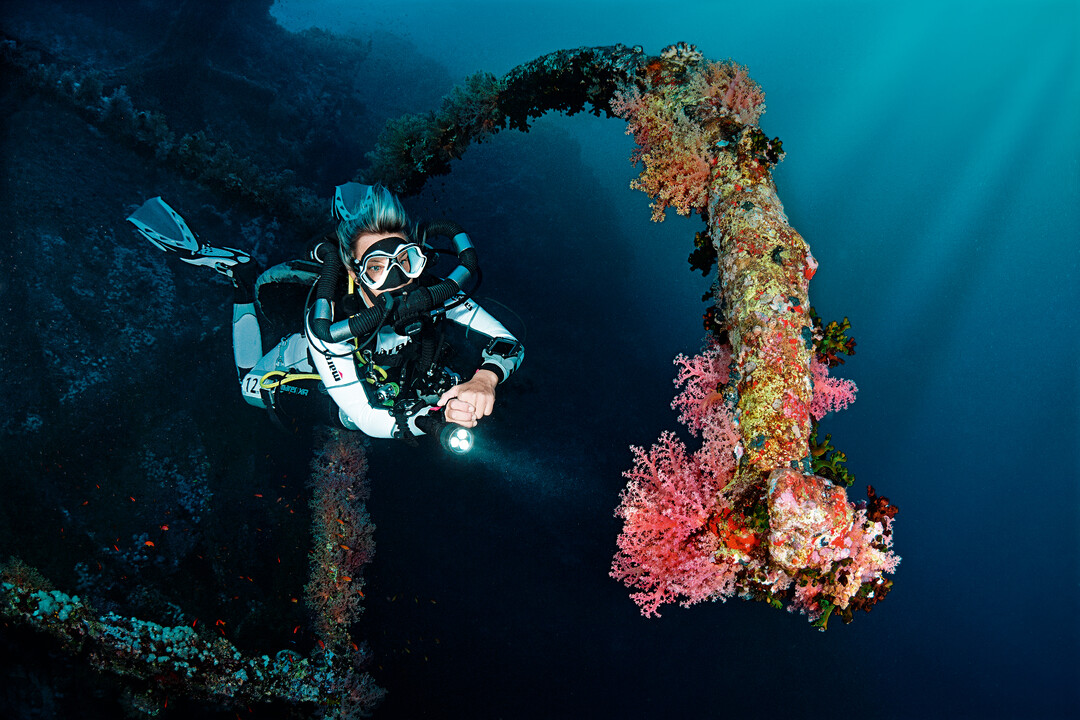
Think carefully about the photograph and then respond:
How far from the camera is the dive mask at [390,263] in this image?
2.56m

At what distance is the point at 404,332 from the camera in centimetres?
279

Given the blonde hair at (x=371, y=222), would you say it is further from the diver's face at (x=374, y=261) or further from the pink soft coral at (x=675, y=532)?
the pink soft coral at (x=675, y=532)

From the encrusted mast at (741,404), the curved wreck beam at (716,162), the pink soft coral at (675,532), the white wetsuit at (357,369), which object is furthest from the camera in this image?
the white wetsuit at (357,369)

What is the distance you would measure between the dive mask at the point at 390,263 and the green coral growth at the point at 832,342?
2.59m

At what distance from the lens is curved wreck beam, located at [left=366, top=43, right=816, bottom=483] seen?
2477 mm

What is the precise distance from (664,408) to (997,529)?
1148cm

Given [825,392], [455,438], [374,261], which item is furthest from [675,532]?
[374,261]

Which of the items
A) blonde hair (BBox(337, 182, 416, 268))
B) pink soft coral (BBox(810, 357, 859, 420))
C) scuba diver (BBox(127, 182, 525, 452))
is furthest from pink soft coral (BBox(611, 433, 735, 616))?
blonde hair (BBox(337, 182, 416, 268))

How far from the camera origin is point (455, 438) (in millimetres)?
2365

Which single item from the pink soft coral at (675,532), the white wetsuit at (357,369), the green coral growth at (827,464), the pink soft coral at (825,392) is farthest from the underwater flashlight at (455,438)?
the pink soft coral at (825,392)

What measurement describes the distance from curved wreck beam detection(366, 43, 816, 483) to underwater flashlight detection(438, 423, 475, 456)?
1617mm

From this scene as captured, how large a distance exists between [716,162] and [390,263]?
2.53 meters

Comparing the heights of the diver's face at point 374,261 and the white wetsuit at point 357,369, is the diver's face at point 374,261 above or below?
above

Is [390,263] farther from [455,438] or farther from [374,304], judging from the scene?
[455,438]
